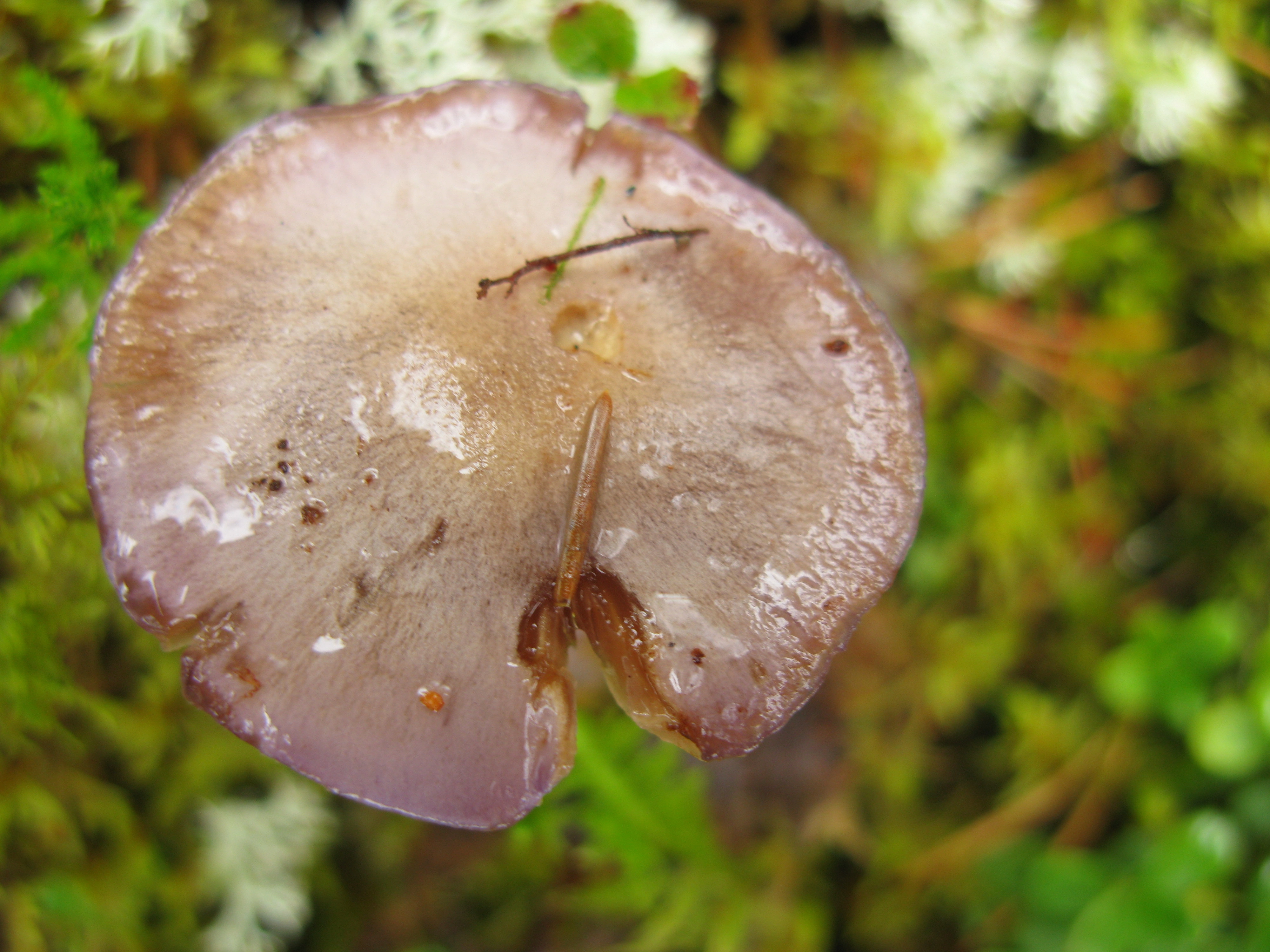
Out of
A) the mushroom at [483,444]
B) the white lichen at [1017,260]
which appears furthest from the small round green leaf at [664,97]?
the white lichen at [1017,260]

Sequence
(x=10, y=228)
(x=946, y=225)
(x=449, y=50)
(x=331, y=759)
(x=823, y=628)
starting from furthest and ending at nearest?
(x=946, y=225), (x=449, y=50), (x=10, y=228), (x=823, y=628), (x=331, y=759)

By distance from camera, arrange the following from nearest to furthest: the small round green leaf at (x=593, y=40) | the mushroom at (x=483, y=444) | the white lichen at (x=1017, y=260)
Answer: the mushroom at (x=483, y=444) < the small round green leaf at (x=593, y=40) < the white lichen at (x=1017, y=260)

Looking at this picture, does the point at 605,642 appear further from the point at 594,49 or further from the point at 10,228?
the point at 10,228

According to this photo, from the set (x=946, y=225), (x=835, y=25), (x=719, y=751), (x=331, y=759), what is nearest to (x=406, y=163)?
(x=331, y=759)

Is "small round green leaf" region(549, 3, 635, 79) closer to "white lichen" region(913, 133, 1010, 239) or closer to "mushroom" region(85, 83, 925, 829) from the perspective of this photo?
"mushroom" region(85, 83, 925, 829)

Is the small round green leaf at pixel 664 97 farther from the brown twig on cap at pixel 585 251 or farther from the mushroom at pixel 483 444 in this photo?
the brown twig on cap at pixel 585 251

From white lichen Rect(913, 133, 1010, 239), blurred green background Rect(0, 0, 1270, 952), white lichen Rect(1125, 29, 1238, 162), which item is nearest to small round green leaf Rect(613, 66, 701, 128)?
blurred green background Rect(0, 0, 1270, 952)

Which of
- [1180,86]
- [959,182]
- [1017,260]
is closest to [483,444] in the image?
[959,182]
